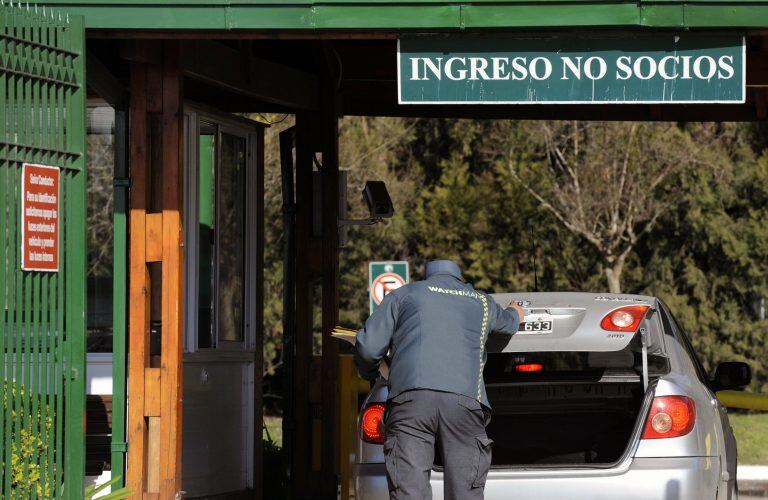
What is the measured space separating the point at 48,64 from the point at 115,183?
2099mm

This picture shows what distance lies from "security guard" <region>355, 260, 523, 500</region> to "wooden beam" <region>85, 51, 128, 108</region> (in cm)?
251

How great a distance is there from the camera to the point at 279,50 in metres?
11.2

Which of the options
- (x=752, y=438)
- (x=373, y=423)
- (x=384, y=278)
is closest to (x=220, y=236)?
(x=373, y=423)

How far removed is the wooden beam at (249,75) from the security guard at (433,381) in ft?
9.21

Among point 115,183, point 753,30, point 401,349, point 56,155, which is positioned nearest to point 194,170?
point 115,183

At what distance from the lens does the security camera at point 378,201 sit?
12258 mm

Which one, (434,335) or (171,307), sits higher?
(171,307)

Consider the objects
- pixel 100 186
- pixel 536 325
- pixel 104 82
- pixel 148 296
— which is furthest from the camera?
pixel 100 186

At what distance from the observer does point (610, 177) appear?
29.0m

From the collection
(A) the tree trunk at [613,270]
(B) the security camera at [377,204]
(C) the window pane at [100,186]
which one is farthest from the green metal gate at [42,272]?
(A) the tree trunk at [613,270]

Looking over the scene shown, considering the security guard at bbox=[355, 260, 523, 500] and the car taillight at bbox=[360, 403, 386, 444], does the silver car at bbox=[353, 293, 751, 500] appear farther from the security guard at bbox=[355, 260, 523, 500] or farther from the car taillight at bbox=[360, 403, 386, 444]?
the security guard at bbox=[355, 260, 523, 500]

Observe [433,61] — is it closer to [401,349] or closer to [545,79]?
[545,79]

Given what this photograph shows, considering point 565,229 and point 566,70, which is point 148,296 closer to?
point 566,70

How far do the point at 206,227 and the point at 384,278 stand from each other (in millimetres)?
7412
